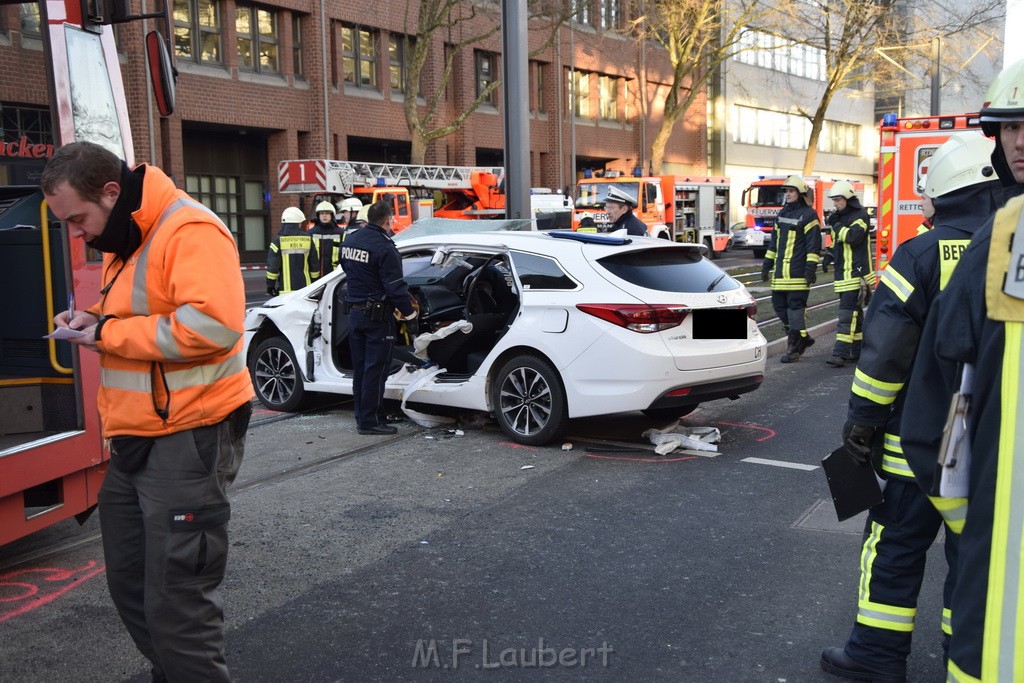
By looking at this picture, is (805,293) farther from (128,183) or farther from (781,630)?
(128,183)

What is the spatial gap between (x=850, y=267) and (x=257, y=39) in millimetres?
23332

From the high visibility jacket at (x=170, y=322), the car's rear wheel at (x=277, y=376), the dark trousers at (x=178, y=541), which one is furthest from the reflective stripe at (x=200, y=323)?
the car's rear wheel at (x=277, y=376)

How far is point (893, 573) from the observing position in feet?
11.9

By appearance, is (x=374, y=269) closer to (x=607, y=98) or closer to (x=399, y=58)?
(x=399, y=58)

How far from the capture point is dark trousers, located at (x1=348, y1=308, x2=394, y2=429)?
814cm

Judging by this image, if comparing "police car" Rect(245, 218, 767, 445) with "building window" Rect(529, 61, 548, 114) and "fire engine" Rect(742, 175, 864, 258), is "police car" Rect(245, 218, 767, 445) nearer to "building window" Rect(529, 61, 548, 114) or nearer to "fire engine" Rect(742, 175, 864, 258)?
"fire engine" Rect(742, 175, 864, 258)

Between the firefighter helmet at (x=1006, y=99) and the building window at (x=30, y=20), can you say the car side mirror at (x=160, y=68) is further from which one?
the firefighter helmet at (x=1006, y=99)

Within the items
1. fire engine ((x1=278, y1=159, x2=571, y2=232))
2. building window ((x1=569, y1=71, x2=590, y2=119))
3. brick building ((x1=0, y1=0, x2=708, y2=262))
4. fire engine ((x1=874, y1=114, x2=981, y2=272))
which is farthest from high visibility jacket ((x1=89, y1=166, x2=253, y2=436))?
building window ((x1=569, y1=71, x2=590, y2=119))

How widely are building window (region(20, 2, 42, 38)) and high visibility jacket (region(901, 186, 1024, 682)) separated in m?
4.30

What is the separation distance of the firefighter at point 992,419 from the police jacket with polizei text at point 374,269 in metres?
5.94

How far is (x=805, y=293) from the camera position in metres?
11.4

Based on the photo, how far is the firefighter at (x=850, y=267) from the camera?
11.2 metres

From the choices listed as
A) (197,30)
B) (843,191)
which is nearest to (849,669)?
(843,191)

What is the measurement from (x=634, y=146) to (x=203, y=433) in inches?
1761
